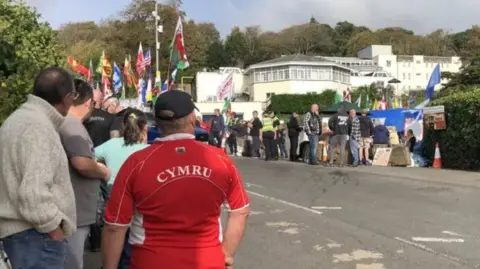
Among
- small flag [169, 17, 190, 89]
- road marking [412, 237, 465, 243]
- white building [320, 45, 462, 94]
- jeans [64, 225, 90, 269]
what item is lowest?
road marking [412, 237, 465, 243]

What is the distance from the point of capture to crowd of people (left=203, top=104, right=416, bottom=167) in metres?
17.5

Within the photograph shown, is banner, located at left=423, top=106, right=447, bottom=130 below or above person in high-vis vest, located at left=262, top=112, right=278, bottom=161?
above

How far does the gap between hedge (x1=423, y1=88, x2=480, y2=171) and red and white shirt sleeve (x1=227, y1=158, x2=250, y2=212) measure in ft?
43.6

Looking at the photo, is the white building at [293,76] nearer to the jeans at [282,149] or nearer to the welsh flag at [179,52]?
the welsh flag at [179,52]

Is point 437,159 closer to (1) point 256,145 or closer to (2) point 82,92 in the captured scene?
(1) point 256,145

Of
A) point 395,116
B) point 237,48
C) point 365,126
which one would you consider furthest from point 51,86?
point 237,48

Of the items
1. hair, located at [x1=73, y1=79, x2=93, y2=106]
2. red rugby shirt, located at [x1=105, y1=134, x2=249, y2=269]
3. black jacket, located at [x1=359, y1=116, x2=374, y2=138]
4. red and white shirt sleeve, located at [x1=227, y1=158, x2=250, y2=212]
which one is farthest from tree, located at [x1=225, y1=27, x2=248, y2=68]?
red rugby shirt, located at [x1=105, y1=134, x2=249, y2=269]

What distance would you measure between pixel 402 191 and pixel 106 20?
8606 centimetres

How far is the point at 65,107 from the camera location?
3.34m

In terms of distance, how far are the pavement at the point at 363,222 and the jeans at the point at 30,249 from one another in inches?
133

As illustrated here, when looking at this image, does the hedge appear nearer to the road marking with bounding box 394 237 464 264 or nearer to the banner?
the banner

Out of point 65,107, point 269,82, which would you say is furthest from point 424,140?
point 269,82

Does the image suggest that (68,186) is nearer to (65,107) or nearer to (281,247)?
(65,107)

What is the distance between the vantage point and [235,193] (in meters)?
2.90
